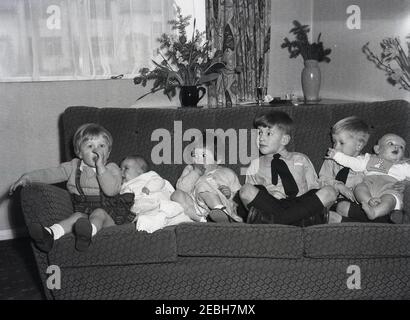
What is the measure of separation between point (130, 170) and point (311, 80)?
1.78 meters

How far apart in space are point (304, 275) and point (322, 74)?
7.68 ft

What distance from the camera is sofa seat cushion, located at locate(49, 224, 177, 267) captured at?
2.18 metres

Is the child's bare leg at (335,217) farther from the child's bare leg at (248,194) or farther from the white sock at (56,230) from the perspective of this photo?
the white sock at (56,230)

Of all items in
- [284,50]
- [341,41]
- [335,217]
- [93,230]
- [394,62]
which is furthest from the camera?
[284,50]

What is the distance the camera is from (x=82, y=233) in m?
2.15

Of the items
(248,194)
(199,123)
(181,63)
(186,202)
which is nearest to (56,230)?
(186,202)

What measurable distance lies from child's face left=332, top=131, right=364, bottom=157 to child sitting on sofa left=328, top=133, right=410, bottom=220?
0.03 metres

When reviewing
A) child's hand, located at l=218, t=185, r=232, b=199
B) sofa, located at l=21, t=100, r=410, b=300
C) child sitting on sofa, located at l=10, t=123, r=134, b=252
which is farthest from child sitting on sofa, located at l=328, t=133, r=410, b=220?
child sitting on sofa, located at l=10, t=123, r=134, b=252

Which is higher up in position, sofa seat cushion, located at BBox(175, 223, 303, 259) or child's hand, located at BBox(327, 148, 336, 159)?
child's hand, located at BBox(327, 148, 336, 159)

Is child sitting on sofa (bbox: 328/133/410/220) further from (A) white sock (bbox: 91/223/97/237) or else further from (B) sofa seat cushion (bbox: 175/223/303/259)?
(A) white sock (bbox: 91/223/97/237)

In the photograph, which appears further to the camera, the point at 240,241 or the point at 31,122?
the point at 31,122

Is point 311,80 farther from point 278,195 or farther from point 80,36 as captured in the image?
point 80,36
